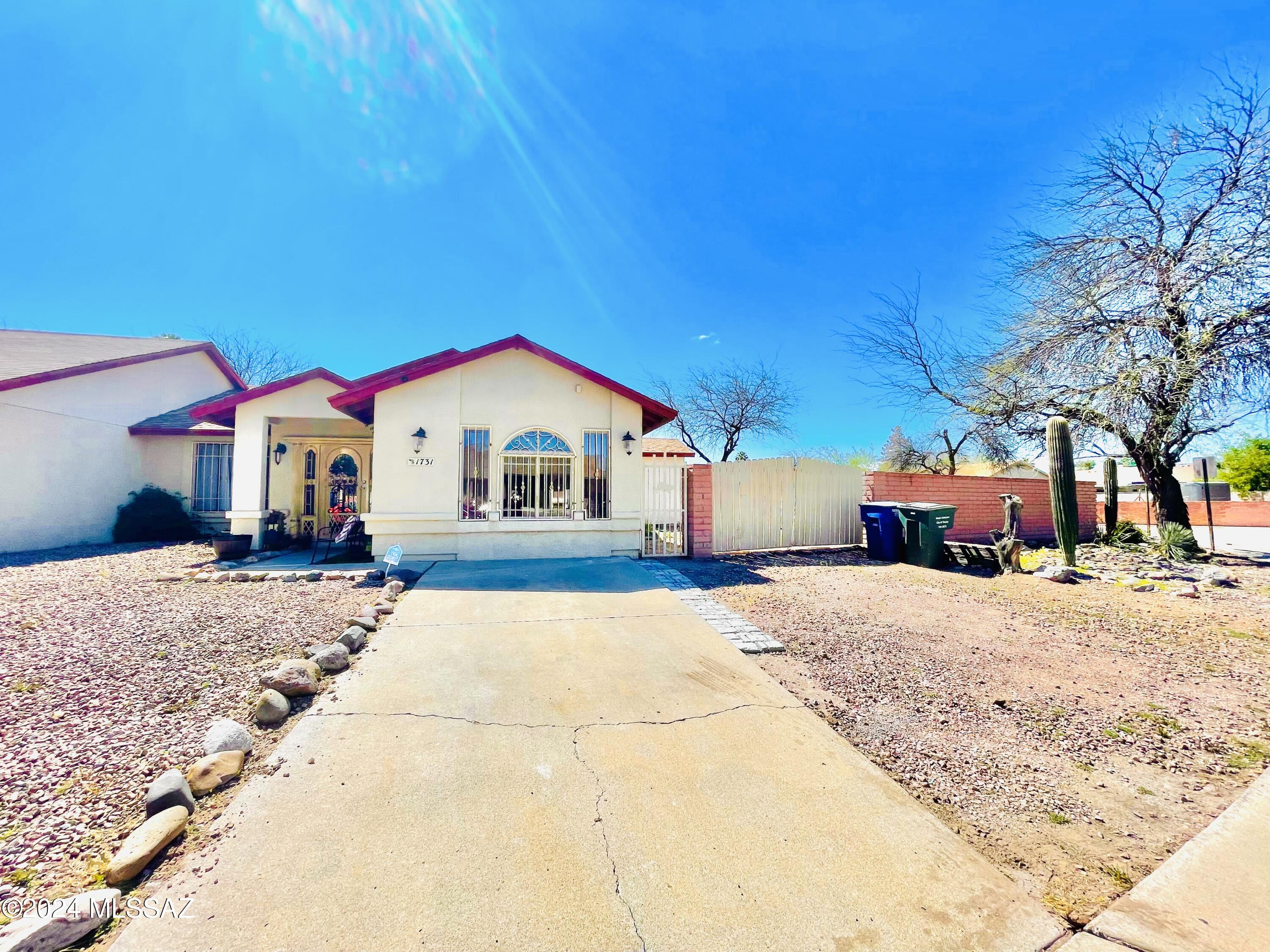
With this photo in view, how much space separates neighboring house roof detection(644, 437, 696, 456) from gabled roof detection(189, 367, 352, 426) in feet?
43.5

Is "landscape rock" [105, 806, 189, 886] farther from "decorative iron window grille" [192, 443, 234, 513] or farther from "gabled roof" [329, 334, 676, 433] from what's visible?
"decorative iron window grille" [192, 443, 234, 513]

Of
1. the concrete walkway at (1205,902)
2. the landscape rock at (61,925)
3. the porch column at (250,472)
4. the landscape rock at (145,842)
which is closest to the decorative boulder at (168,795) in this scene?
the landscape rock at (145,842)

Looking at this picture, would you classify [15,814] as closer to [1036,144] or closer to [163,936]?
[163,936]

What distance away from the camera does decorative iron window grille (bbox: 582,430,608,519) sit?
945cm

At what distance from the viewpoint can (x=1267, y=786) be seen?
8.53ft

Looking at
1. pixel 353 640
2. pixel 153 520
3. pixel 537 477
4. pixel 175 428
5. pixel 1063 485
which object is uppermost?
pixel 175 428

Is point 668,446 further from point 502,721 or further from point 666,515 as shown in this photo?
point 502,721

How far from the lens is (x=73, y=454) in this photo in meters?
11.0

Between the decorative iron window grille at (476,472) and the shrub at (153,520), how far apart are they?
892 cm

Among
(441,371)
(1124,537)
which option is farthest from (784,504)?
(1124,537)

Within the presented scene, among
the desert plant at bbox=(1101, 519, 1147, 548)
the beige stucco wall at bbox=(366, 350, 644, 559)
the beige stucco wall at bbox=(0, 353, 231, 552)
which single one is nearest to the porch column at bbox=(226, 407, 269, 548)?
the beige stucco wall at bbox=(366, 350, 644, 559)

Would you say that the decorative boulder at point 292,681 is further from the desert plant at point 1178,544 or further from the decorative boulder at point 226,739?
the desert plant at point 1178,544

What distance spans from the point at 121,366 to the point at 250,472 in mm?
6165

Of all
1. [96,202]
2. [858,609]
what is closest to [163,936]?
[858,609]
